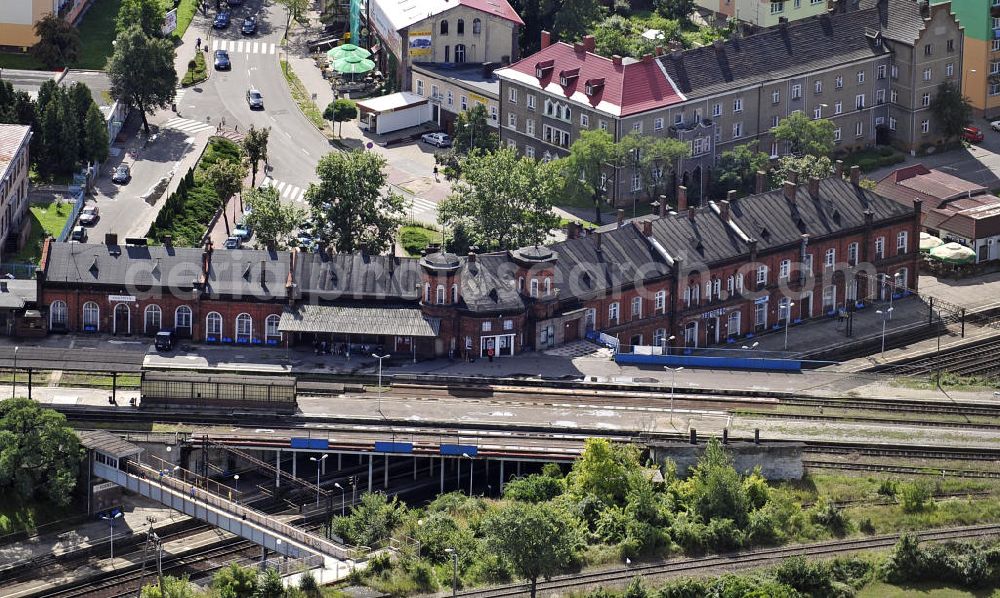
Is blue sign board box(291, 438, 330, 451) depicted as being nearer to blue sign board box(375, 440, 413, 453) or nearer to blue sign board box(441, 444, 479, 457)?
blue sign board box(375, 440, 413, 453)

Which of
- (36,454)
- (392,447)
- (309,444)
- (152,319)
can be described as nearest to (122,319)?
(152,319)

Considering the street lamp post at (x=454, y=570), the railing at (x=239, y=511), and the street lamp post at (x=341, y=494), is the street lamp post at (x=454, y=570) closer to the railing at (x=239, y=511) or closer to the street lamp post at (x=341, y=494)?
the railing at (x=239, y=511)

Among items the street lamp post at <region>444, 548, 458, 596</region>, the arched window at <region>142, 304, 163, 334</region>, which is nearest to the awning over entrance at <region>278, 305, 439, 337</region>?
the arched window at <region>142, 304, 163, 334</region>

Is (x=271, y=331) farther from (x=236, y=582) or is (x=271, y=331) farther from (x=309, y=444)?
(x=236, y=582)

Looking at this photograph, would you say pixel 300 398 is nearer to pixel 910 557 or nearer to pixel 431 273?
pixel 431 273

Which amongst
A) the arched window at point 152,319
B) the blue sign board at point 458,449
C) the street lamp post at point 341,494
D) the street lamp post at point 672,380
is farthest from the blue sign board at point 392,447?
the arched window at point 152,319

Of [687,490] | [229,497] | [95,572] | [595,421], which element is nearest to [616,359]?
[595,421]

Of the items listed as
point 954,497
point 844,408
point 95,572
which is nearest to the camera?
point 95,572
